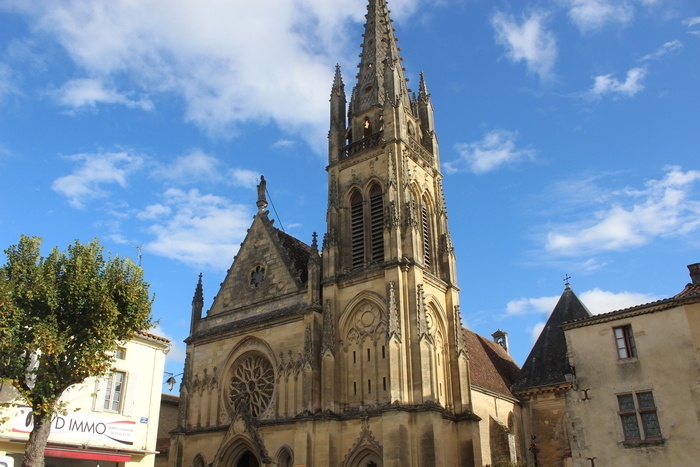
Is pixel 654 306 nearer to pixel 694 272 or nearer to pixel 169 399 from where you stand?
pixel 694 272

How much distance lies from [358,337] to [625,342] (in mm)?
10342

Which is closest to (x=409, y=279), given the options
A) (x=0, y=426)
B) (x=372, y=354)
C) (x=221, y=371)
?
(x=372, y=354)

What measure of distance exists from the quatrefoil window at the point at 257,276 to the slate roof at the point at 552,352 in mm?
13597

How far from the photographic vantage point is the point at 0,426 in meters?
17.0

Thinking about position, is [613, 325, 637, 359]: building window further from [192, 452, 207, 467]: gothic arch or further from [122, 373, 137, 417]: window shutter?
[192, 452, 207, 467]: gothic arch

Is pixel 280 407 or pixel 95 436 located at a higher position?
pixel 280 407

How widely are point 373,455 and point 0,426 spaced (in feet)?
39.5

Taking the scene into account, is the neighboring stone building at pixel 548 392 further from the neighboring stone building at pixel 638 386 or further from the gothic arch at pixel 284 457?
the gothic arch at pixel 284 457

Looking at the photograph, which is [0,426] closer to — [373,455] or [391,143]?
[373,455]

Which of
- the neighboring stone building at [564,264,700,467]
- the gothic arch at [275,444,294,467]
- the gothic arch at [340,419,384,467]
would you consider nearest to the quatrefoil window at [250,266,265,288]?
the gothic arch at [275,444,294,467]

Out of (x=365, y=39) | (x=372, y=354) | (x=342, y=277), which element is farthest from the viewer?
(x=365, y=39)

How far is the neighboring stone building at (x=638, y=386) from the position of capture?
1591cm

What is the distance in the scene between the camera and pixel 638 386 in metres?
16.8

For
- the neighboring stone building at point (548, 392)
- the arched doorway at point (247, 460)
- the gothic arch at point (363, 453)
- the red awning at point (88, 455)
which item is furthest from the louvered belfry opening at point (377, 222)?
the red awning at point (88, 455)
